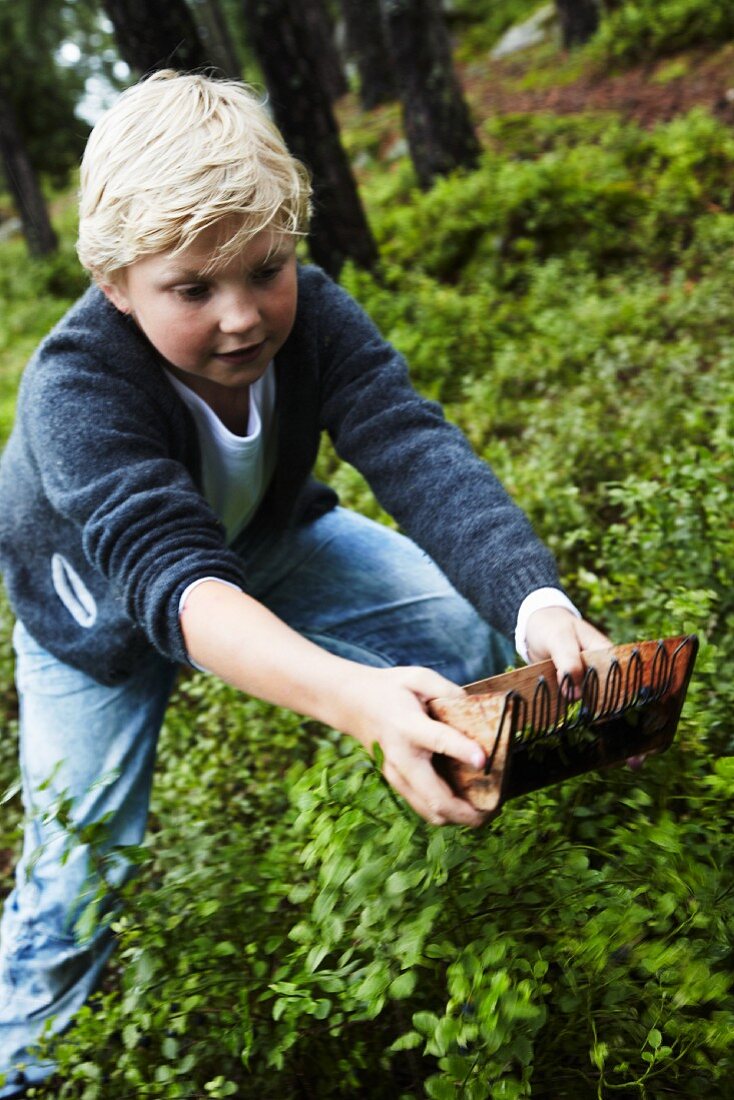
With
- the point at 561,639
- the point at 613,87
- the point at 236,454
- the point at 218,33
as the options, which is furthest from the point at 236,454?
the point at 218,33

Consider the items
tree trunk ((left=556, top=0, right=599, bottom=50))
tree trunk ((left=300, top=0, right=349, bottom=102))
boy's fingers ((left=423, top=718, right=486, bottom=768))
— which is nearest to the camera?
boy's fingers ((left=423, top=718, right=486, bottom=768))

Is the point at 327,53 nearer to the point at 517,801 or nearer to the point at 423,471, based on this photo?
the point at 423,471

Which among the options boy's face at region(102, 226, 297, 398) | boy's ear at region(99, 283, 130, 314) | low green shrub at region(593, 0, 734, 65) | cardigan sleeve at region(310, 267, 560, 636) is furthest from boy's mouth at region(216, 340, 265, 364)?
low green shrub at region(593, 0, 734, 65)

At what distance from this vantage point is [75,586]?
254cm

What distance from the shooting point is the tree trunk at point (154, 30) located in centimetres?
625

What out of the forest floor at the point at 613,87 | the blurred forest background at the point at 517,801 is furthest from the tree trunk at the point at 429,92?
the forest floor at the point at 613,87

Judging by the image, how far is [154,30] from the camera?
20.7 ft

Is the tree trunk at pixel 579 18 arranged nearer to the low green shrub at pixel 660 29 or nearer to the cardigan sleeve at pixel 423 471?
the low green shrub at pixel 660 29

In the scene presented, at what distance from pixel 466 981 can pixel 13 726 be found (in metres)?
3.18

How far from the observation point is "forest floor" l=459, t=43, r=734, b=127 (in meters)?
10.2

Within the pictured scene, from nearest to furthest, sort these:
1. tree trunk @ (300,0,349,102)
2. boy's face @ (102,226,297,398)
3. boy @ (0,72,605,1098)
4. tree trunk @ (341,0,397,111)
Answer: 1. boy @ (0,72,605,1098)
2. boy's face @ (102,226,297,398)
3. tree trunk @ (341,0,397,111)
4. tree trunk @ (300,0,349,102)

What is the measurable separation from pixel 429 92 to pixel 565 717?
9141 mm

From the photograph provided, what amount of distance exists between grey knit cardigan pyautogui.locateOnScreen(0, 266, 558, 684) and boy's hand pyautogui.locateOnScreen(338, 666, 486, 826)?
0.48m

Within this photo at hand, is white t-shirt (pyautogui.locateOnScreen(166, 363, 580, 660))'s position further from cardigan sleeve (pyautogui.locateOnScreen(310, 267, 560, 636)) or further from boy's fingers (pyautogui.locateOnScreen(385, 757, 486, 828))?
boy's fingers (pyautogui.locateOnScreen(385, 757, 486, 828))
